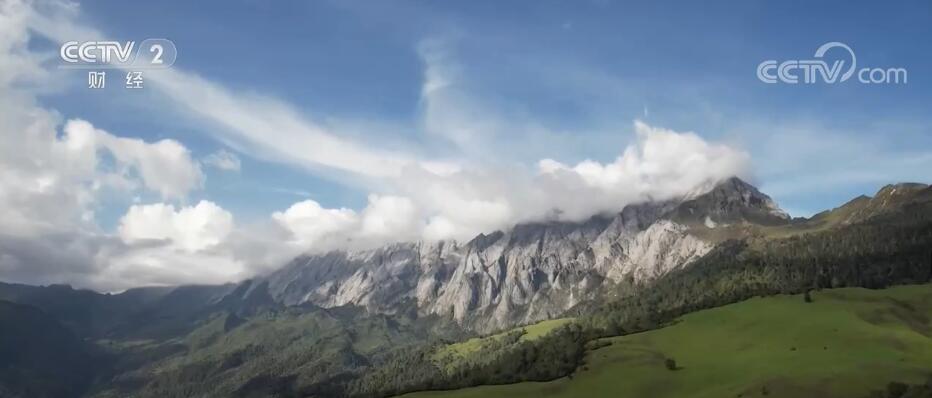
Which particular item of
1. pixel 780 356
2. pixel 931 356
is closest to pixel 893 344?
pixel 931 356

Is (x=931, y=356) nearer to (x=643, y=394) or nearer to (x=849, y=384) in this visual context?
(x=849, y=384)

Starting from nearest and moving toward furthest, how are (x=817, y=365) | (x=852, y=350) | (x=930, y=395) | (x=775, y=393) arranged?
1. (x=930, y=395)
2. (x=775, y=393)
3. (x=817, y=365)
4. (x=852, y=350)

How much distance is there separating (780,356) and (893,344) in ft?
116

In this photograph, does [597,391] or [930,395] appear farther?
[597,391]

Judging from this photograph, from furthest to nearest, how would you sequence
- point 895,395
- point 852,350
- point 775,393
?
1. point 852,350
2. point 775,393
3. point 895,395

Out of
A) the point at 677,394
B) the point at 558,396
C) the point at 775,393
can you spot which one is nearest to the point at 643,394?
the point at 677,394

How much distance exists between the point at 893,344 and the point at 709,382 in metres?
65.5

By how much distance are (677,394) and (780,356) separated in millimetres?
42469

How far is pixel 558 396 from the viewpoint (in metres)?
200

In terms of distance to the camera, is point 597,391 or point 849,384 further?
point 597,391

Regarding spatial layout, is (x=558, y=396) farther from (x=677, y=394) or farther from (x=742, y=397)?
(x=742, y=397)

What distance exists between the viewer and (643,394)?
188 metres

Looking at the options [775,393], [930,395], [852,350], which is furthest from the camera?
[852,350]

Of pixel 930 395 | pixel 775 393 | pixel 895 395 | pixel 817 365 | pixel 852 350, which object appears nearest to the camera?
pixel 930 395
